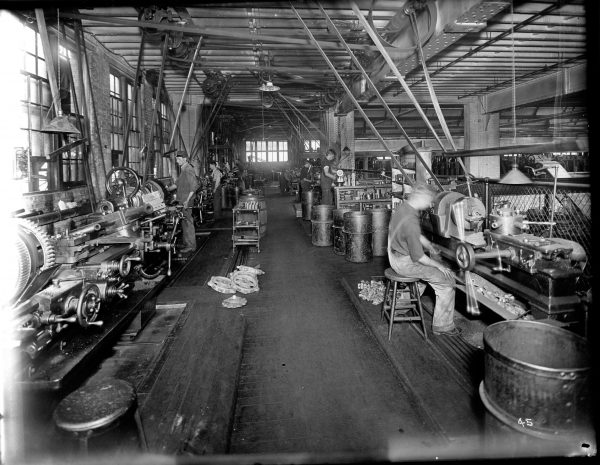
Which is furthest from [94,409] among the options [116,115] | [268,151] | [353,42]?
[268,151]

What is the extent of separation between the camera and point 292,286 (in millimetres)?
6219

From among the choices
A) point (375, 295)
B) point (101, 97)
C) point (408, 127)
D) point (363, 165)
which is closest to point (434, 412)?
point (375, 295)

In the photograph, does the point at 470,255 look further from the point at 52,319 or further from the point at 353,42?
the point at 353,42

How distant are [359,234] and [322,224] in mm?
1699

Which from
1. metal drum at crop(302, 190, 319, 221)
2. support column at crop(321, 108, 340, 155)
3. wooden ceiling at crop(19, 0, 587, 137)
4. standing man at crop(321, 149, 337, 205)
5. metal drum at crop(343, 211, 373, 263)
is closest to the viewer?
wooden ceiling at crop(19, 0, 587, 137)

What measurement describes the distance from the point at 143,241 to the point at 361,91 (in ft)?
19.9

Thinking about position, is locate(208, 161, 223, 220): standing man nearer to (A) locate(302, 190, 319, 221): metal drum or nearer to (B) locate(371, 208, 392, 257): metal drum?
(A) locate(302, 190, 319, 221): metal drum

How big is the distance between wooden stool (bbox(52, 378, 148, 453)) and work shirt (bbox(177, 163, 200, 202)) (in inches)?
230

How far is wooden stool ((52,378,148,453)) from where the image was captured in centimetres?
205

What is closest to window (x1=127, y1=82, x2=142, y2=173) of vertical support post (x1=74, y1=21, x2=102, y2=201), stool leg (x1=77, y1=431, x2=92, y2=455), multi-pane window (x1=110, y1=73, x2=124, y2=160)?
multi-pane window (x1=110, y1=73, x2=124, y2=160)

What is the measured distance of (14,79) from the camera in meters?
5.11

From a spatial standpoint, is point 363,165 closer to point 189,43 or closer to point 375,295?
point 189,43

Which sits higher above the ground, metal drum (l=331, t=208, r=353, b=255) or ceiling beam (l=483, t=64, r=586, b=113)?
ceiling beam (l=483, t=64, r=586, b=113)

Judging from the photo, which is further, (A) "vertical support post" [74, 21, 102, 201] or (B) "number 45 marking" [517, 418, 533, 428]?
(A) "vertical support post" [74, 21, 102, 201]
